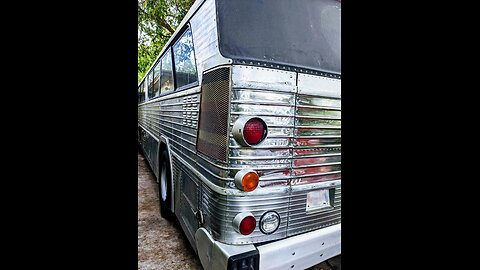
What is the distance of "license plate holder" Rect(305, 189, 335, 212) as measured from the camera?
8.14 ft

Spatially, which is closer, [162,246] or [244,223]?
[244,223]

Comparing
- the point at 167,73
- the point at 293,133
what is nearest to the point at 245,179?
the point at 293,133

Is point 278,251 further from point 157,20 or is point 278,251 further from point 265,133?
point 157,20

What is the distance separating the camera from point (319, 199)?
2.55 meters

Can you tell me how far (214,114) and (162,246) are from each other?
2.07 m

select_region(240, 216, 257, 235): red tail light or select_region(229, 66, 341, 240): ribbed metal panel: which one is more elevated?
select_region(229, 66, 341, 240): ribbed metal panel

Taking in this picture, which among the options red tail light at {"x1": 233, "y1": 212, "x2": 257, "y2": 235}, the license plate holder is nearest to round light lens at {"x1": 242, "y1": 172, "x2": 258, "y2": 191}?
red tail light at {"x1": 233, "y1": 212, "x2": 257, "y2": 235}

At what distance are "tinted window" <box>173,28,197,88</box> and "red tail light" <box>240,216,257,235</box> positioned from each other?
1.42 m

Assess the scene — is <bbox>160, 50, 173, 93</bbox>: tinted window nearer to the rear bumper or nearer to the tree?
the rear bumper

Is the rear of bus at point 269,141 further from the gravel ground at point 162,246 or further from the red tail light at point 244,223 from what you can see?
the gravel ground at point 162,246

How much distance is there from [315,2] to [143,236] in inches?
132

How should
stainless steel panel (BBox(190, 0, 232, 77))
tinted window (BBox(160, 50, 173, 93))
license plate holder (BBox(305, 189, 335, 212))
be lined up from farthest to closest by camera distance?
tinted window (BBox(160, 50, 173, 93)) → license plate holder (BBox(305, 189, 335, 212)) → stainless steel panel (BBox(190, 0, 232, 77))
